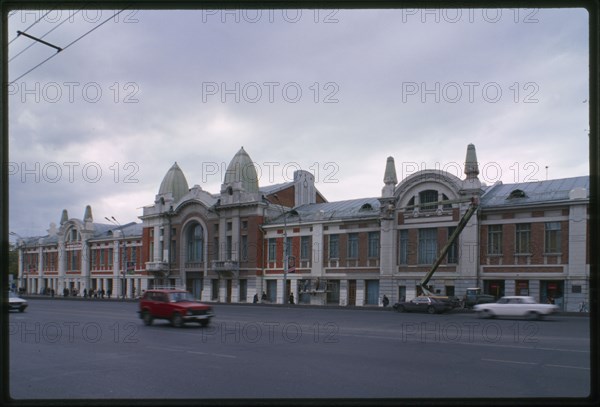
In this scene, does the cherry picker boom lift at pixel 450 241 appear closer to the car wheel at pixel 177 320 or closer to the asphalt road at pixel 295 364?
the asphalt road at pixel 295 364

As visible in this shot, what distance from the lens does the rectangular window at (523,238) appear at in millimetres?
39250

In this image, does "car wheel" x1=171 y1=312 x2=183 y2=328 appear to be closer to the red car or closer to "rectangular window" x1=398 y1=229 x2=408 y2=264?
the red car

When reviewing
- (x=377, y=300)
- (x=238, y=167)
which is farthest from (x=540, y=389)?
(x=238, y=167)

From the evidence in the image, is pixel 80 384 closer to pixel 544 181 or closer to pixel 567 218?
pixel 567 218

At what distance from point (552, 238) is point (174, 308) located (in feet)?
91.8

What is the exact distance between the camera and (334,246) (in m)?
50.8

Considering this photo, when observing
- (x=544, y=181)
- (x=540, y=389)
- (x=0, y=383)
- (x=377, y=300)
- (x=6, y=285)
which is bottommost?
(x=377, y=300)

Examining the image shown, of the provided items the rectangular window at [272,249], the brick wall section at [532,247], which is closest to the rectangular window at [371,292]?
the brick wall section at [532,247]

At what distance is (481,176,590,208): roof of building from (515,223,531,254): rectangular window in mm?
1717

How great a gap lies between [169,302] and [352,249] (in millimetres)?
28725

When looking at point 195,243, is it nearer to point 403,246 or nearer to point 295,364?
point 403,246

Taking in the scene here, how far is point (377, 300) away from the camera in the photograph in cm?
4694

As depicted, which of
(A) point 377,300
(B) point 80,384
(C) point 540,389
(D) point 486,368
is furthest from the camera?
(A) point 377,300

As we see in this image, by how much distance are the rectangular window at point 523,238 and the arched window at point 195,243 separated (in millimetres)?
34470
